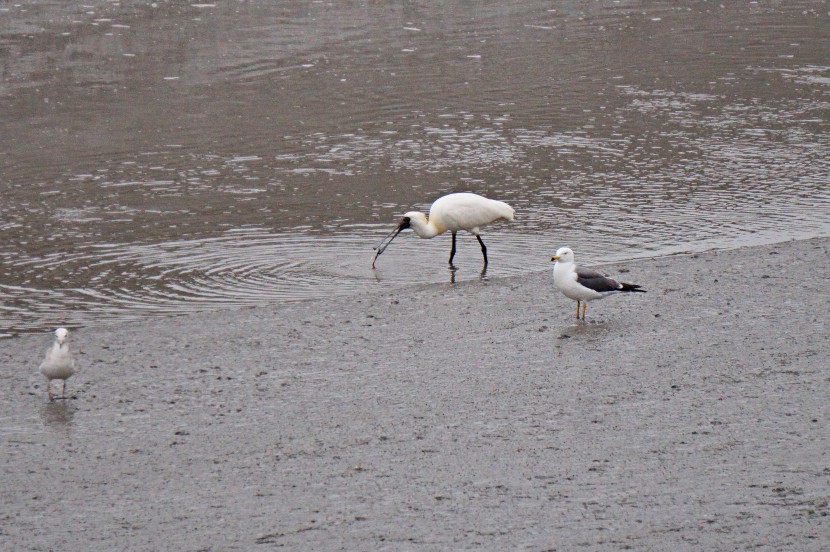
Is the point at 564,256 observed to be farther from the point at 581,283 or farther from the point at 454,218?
the point at 454,218

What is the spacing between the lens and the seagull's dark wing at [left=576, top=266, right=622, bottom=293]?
390 inches

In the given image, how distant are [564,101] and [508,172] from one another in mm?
5030

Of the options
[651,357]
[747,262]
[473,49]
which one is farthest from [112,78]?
[651,357]

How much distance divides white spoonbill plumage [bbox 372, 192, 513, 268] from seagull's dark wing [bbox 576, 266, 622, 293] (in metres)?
2.89

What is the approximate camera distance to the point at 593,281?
32.6 feet

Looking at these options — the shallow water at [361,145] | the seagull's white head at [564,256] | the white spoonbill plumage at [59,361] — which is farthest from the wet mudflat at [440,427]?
the shallow water at [361,145]

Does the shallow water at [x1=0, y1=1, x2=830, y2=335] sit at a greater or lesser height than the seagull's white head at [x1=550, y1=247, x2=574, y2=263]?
lesser

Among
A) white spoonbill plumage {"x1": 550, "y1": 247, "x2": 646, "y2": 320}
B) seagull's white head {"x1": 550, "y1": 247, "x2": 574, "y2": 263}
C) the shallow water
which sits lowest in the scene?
the shallow water

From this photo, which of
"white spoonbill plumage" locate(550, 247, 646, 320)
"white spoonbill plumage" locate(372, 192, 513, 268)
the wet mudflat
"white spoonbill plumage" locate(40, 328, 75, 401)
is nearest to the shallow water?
"white spoonbill plumage" locate(372, 192, 513, 268)

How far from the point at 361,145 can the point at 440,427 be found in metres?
11.0

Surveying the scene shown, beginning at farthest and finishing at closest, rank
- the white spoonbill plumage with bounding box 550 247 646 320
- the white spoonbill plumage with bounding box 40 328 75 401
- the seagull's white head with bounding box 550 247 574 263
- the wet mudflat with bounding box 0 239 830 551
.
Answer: the seagull's white head with bounding box 550 247 574 263
the white spoonbill plumage with bounding box 550 247 646 320
the white spoonbill plumage with bounding box 40 328 75 401
the wet mudflat with bounding box 0 239 830 551

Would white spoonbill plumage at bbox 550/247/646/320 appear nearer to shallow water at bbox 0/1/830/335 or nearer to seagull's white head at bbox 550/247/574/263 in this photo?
seagull's white head at bbox 550/247/574/263

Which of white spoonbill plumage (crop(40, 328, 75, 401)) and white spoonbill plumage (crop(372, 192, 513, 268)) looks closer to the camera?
white spoonbill plumage (crop(40, 328, 75, 401))

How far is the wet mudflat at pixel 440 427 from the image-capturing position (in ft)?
20.9
